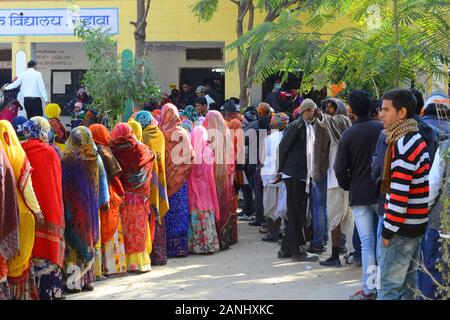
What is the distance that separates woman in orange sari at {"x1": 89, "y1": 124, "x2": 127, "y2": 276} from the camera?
8266mm

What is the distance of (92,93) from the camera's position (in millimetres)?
11891

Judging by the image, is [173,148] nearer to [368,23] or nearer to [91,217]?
[91,217]

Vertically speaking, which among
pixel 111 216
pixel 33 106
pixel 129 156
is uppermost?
pixel 33 106

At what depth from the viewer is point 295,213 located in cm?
923

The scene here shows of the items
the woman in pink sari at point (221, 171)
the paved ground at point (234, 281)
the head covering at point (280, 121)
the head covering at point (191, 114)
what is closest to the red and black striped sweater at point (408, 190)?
the paved ground at point (234, 281)

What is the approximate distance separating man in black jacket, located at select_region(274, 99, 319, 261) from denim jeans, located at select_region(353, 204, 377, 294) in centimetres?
202

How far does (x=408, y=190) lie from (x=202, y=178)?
483 centimetres

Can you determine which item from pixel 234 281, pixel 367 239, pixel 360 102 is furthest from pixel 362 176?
pixel 234 281

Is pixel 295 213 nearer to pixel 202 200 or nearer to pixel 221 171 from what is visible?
pixel 202 200

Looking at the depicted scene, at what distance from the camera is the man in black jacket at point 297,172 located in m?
9.24

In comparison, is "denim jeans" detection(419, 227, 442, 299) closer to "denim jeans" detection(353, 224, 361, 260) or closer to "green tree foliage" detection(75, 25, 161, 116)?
"denim jeans" detection(353, 224, 361, 260)

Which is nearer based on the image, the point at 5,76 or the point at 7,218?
the point at 7,218

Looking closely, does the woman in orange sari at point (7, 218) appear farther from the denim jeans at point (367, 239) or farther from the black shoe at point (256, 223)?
the black shoe at point (256, 223)

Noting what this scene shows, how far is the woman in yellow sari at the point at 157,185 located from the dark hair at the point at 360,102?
2741 mm
